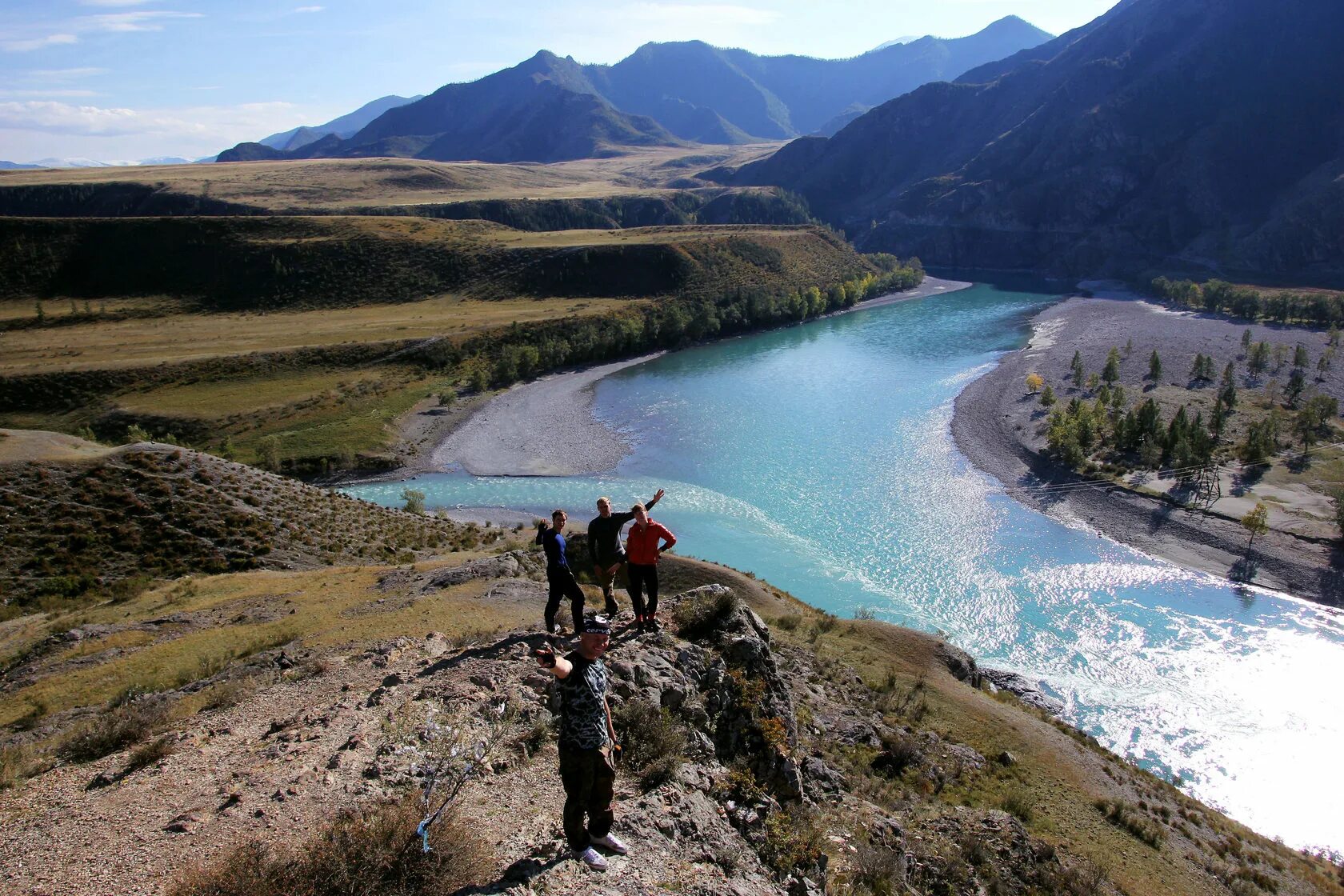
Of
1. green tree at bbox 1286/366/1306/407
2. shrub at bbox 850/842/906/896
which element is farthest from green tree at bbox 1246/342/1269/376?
shrub at bbox 850/842/906/896

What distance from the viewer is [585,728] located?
749 centimetres

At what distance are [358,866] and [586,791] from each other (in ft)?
7.45

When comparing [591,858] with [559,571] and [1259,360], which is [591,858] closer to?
[559,571]

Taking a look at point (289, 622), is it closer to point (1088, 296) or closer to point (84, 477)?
point (84, 477)

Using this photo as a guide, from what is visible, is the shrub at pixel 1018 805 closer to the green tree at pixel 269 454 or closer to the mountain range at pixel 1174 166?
the green tree at pixel 269 454

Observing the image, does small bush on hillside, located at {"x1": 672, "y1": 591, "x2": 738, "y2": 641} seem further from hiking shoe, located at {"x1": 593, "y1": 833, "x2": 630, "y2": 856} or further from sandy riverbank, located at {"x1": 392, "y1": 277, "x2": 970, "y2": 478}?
sandy riverbank, located at {"x1": 392, "y1": 277, "x2": 970, "y2": 478}

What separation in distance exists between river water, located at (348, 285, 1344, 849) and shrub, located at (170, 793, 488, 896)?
2788cm

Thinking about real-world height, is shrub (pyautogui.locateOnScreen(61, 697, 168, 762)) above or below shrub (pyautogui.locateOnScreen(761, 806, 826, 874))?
above

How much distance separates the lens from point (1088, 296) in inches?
5044

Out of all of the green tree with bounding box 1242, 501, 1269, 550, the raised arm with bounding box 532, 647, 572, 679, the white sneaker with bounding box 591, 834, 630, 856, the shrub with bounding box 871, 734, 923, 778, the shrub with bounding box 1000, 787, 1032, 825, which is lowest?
the green tree with bounding box 1242, 501, 1269, 550

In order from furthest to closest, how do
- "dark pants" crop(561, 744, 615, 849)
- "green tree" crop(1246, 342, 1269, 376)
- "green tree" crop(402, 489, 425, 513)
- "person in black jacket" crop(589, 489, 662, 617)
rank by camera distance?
"green tree" crop(1246, 342, 1269, 376) → "green tree" crop(402, 489, 425, 513) → "person in black jacket" crop(589, 489, 662, 617) → "dark pants" crop(561, 744, 615, 849)

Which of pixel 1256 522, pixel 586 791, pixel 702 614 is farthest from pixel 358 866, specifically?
pixel 1256 522

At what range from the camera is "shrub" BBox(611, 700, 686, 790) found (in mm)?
10297

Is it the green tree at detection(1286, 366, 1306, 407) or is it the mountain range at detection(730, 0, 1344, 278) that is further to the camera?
the mountain range at detection(730, 0, 1344, 278)
